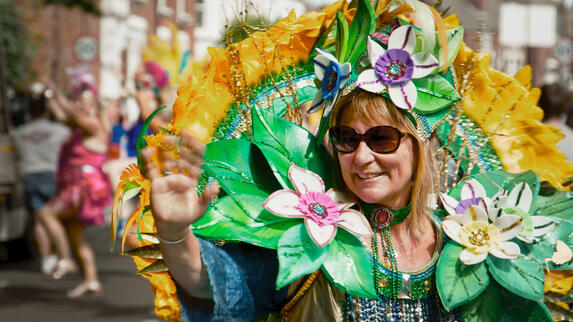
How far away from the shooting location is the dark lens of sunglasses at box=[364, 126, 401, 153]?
7.27 ft

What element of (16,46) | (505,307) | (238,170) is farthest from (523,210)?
(16,46)

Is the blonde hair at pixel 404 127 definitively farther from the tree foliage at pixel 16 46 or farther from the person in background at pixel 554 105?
the tree foliage at pixel 16 46

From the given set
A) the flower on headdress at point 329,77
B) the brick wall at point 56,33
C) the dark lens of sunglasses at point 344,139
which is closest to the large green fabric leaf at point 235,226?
A: the dark lens of sunglasses at point 344,139

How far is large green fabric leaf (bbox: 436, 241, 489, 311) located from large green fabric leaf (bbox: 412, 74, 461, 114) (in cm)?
44

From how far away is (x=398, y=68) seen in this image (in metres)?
2.26

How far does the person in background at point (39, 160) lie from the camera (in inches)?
316

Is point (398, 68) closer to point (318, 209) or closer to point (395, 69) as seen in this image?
point (395, 69)

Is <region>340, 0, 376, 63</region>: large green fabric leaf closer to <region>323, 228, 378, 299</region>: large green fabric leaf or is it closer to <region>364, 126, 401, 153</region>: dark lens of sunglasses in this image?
<region>364, 126, 401, 153</region>: dark lens of sunglasses

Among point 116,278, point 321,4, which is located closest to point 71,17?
point 116,278

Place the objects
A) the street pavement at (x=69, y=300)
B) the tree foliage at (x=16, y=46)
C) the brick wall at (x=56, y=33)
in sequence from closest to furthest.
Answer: the street pavement at (x=69, y=300)
the tree foliage at (x=16, y=46)
the brick wall at (x=56, y=33)

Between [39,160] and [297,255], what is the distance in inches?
265

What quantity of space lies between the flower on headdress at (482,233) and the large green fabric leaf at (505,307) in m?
0.11

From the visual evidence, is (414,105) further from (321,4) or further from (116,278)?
(116,278)

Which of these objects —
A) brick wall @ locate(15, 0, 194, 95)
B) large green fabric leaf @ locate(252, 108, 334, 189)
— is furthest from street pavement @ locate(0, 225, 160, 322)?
brick wall @ locate(15, 0, 194, 95)
